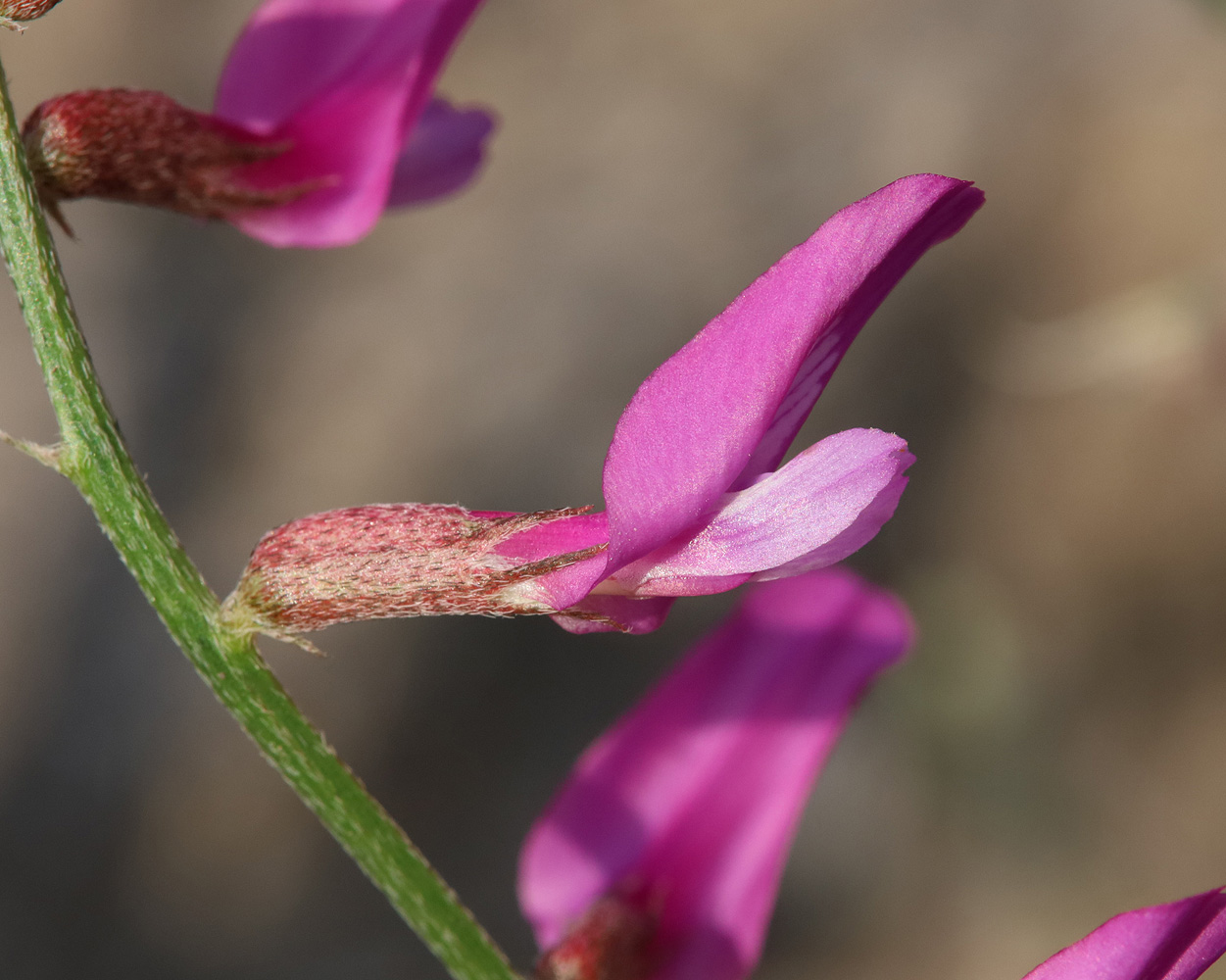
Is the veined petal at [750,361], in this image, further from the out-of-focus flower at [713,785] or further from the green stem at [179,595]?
the out-of-focus flower at [713,785]

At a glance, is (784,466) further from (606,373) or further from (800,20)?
(800,20)

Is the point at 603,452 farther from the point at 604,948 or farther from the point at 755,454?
the point at 755,454

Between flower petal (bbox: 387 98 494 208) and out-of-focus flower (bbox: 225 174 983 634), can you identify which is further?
flower petal (bbox: 387 98 494 208)

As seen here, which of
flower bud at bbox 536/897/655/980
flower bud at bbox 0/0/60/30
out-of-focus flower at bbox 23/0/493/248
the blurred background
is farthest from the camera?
the blurred background

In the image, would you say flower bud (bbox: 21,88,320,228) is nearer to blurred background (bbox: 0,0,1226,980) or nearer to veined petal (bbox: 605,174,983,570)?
veined petal (bbox: 605,174,983,570)

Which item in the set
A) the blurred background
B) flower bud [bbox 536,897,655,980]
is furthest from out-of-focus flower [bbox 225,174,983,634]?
the blurred background

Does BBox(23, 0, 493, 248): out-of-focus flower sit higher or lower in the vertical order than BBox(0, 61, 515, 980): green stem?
higher

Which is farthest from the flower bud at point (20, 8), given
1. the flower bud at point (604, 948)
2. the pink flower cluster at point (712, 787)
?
the flower bud at point (604, 948)

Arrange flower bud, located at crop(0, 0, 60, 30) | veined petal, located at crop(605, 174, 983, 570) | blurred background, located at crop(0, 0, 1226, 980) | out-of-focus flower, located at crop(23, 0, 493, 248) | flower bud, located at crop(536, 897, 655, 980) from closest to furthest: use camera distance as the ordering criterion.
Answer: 1. veined petal, located at crop(605, 174, 983, 570)
2. flower bud, located at crop(0, 0, 60, 30)
3. out-of-focus flower, located at crop(23, 0, 493, 248)
4. flower bud, located at crop(536, 897, 655, 980)
5. blurred background, located at crop(0, 0, 1226, 980)

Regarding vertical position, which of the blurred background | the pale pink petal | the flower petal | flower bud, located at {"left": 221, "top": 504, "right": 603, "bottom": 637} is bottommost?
the blurred background
